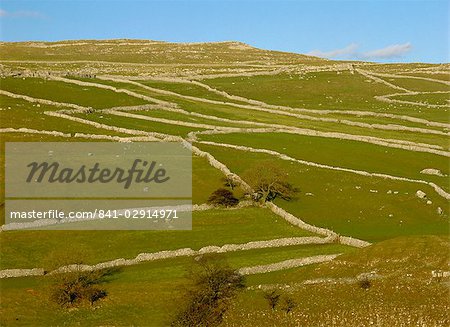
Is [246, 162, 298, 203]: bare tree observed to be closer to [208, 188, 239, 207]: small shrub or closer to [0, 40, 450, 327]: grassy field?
[0, 40, 450, 327]: grassy field

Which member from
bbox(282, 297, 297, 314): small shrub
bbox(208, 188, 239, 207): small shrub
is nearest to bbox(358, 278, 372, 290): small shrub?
bbox(282, 297, 297, 314): small shrub

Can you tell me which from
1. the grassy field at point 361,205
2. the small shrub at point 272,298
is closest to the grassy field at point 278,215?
the grassy field at point 361,205

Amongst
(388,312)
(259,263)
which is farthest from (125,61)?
(388,312)

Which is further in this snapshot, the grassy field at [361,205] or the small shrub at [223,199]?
the small shrub at [223,199]

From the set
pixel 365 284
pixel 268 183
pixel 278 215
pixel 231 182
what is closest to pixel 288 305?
pixel 365 284

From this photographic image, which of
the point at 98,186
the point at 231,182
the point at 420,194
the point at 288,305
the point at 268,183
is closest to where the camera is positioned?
the point at 288,305

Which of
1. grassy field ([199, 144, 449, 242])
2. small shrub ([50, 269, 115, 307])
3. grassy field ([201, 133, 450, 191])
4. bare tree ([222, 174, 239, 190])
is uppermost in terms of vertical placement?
grassy field ([201, 133, 450, 191])

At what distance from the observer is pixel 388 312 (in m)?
34.6

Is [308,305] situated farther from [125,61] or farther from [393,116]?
[125,61]

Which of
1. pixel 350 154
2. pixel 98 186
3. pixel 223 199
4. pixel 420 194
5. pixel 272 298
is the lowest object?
pixel 272 298

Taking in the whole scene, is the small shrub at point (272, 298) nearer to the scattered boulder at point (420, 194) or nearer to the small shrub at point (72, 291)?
the small shrub at point (72, 291)

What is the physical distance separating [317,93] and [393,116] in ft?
94.6

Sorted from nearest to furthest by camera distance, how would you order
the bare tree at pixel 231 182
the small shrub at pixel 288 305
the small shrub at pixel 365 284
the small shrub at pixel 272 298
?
the small shrub at pixel 288 305
the small shrub at pixel 272 298
the small shrub at pixel 365 284
the bare tree at pixel 231 182

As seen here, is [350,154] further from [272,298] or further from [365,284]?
[272,298]
